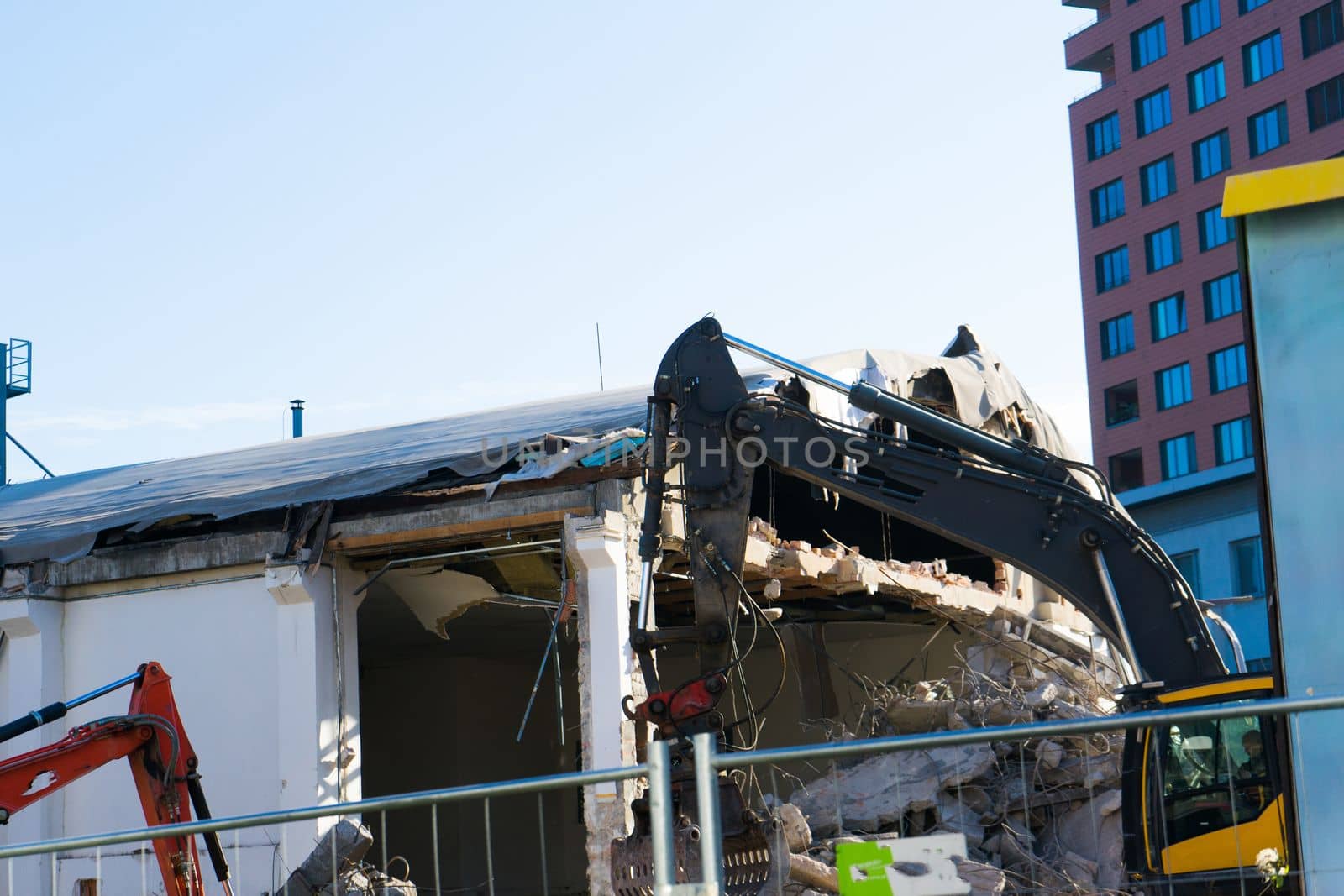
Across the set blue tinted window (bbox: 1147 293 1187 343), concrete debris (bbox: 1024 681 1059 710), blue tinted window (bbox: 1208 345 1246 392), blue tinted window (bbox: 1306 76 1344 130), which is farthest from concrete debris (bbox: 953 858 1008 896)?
blue tinted window (bbox: 1147 293 1187 343)

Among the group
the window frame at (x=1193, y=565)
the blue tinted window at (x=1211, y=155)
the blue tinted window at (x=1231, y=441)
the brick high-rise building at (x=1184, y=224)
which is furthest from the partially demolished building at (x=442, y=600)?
the blue tinted window at (x=1211, y=155)

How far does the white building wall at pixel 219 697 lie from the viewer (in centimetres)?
1387

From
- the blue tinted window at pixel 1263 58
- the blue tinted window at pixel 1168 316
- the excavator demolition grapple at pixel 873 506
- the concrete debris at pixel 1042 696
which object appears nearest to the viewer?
the excavator demolition grapple at pixel 873 506

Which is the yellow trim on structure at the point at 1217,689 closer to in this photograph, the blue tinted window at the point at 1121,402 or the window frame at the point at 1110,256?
the blue tinted window at the point at 1121,402

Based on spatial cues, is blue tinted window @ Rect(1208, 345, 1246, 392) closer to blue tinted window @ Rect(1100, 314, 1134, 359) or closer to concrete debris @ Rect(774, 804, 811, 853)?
blue tinted window @ Rect(1100, 314, 1134, 359)

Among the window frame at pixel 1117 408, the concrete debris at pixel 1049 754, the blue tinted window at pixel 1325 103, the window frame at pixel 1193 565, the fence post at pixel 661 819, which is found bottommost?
the concrete debris at pixel 1049 754

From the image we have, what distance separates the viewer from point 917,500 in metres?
11.1

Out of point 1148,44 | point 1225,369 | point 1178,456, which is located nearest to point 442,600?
point 1225,369

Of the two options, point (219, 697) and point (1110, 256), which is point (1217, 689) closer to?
Result: point (219, 697)

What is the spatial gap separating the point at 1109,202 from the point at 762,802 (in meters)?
55.1

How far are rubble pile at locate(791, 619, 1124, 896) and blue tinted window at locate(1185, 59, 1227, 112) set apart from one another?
4657cm

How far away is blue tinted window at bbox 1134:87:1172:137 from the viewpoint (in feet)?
195

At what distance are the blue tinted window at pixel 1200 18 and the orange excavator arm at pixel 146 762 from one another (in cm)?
5421

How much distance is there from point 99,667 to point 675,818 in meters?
7.82
